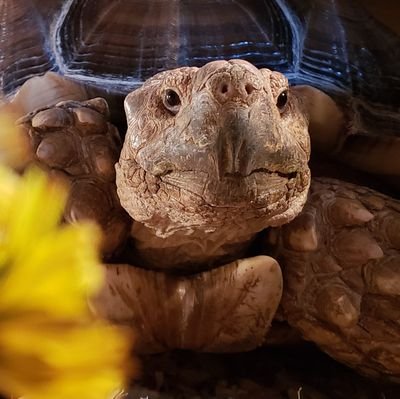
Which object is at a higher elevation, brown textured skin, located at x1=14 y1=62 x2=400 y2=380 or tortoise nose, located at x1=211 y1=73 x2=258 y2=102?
tortoise nose, located at x1=211 y1=73 x2=258 y2=102

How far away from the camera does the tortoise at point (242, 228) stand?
1.24m

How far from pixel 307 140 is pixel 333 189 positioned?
0.31 metres

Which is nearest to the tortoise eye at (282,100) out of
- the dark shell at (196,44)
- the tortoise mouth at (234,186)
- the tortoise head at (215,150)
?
the tortoise head at (215,150)

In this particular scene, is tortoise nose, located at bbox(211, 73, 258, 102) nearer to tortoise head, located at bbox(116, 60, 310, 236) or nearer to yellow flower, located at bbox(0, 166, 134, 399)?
tortoise head, located at bbox(116, 60, 310, 236)

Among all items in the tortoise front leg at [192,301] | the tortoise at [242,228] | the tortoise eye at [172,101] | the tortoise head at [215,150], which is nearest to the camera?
the tortoise head at [215,150]

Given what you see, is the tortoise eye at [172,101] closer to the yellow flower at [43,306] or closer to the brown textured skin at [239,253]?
the brown textured skin at [239,253]

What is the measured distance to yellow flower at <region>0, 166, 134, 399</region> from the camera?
0.41m

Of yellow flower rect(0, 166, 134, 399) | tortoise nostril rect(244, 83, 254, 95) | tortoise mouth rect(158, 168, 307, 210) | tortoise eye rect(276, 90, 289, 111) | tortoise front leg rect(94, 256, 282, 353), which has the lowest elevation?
tortoise front leg rect(94, 256, 282, 353)

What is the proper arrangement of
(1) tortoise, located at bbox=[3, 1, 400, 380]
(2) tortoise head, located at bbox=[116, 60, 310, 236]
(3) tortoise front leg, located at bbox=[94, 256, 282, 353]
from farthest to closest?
(3) tortoise front leg, located at bbox=[94, 256, 282, 353] < (1) tortoise, located at bbox=[3, 1, 400, 380] < (2) tortoise head, located at bbox=[116, 60, 310, 236]

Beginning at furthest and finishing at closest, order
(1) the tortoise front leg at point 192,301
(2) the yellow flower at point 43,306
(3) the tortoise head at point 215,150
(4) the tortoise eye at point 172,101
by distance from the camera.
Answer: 1. (1) the tortoise front leg at point 192,301
2. (4) the tortoise eye at point 172,101
3. (3) the tortoise head at point 215,150
4. (2) the yellow flower at point 43,306

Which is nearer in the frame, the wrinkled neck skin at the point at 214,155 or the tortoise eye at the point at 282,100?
the wrinkled neck skin at the point at 214,155

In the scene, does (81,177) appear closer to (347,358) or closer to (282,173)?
(282,173)

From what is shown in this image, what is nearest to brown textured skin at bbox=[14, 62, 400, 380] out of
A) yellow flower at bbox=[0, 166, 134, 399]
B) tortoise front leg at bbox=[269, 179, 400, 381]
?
tortoise front leg at bbox=[269, 179, 400, 381]

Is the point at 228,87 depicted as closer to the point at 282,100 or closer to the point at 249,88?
the point at 249,88
